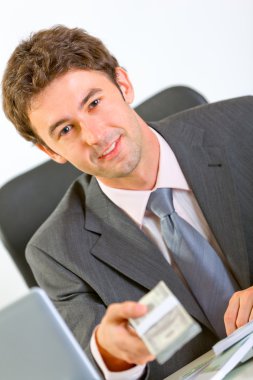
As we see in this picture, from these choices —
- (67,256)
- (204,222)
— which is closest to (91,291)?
(67,256)

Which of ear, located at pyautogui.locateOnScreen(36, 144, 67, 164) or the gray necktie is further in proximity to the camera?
ear, located at pyautogui.locateOnScreen(36, 144, 67, 164)

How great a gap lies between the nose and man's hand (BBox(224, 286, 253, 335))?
52 cm

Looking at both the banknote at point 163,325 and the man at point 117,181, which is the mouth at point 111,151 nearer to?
the man at point 117,181

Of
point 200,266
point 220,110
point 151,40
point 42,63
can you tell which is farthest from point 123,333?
point 151,40

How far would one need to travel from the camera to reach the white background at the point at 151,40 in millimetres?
2656

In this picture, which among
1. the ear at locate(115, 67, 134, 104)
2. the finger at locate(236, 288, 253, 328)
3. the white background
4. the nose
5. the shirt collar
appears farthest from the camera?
the white background

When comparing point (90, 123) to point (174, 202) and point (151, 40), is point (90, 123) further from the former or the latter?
point (151, 40)

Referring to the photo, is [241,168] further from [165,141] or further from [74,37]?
[74,37]

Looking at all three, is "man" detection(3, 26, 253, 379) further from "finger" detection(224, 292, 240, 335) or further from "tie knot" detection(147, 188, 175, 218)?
"finger" detection(224, 292, 240, 335)

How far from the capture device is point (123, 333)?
2.99ft

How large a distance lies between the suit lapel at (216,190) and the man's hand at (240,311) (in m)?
0.26

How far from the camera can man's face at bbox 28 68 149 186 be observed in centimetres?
145

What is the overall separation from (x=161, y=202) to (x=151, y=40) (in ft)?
5.39

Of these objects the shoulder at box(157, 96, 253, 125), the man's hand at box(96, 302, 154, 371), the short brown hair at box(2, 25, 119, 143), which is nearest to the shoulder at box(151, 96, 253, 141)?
the shoulder at box(157, 96, 253, 125)
